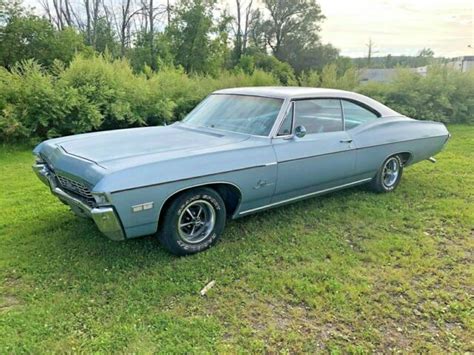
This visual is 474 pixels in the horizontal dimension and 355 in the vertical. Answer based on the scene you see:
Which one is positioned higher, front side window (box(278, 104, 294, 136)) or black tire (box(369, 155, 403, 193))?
front side window (box(278, 104, 294, 136))

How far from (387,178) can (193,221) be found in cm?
310

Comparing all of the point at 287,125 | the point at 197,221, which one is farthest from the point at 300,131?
the point at 197,221

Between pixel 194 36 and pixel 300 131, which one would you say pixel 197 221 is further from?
pixel 194 36

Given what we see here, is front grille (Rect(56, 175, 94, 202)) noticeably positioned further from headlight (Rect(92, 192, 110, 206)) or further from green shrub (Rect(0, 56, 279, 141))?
green shrub (Rect(0, 56, 279, 141))

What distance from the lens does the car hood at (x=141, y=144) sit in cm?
334

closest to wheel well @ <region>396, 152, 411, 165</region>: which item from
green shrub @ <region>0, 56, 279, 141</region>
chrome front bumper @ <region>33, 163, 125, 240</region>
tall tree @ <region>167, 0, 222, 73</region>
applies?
chrome front bumper @ <region>33, 163, 125, 240</region>

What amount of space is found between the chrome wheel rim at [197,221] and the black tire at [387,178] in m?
2.58

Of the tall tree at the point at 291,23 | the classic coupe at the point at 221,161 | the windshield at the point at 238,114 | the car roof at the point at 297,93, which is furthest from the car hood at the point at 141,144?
the tall tree at the point at 291,23

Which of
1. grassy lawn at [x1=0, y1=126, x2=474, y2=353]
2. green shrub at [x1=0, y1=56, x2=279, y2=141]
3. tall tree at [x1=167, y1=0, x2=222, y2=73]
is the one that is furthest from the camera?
tall tree at [x1=167, y1=0, x2=222, y2=73]

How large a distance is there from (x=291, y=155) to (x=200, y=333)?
2.03 m

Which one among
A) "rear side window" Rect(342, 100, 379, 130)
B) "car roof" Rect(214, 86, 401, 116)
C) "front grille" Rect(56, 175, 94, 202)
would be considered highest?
"car roof" Rect(214, 86, 401, 116)

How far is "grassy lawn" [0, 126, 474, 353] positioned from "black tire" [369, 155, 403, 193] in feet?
1.80

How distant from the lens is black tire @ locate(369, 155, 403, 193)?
17.1 feet

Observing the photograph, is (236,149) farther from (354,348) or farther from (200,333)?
(354,348)
